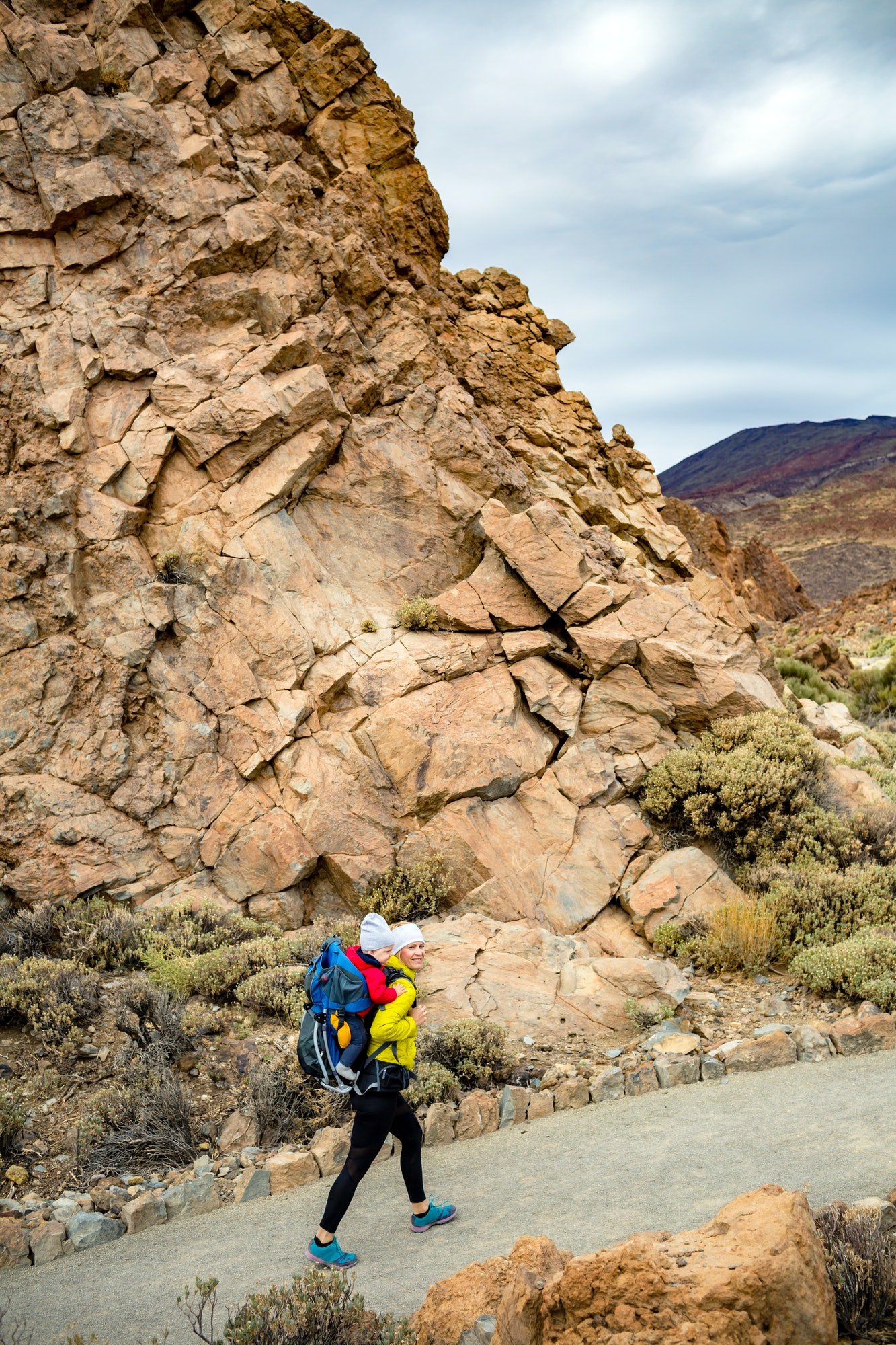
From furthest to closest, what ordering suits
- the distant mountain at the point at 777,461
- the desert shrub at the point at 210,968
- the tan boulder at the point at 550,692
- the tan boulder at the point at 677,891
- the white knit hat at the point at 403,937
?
1. the distant mountain at the point at 777,461
2. the tan boulder at the point at 550,692
3. the tan boulder at the point at 677,891
4. the desert shrub at the point at 210,968
5. the white knit hat at the point at 403,937

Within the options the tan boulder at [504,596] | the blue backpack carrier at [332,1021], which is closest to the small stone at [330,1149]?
the blue backpack carrier at [332,1021]

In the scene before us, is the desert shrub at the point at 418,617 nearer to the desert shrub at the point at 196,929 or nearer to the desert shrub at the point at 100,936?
the desert shrub at the point at 196,929

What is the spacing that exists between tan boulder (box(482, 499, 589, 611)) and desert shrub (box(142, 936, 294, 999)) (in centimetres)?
611

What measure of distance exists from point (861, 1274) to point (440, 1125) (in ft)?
9.98

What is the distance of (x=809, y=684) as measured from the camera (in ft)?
65.6

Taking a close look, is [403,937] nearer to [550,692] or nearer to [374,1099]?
[374,1099]

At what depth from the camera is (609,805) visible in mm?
10055

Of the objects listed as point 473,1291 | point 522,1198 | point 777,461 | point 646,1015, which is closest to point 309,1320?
point 473,1291

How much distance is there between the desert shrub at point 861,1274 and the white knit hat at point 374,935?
2357mm

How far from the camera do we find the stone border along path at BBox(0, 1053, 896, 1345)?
13.7 ft

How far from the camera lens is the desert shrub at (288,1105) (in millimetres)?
5633

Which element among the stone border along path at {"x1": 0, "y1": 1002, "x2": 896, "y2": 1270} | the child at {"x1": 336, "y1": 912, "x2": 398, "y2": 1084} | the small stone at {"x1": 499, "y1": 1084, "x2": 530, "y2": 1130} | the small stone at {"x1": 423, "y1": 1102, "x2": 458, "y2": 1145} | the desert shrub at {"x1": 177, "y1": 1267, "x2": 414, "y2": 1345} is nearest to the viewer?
the desert shrub at {"x1": 177, "y1": 1267, "x2": 414, "y2": 1345}

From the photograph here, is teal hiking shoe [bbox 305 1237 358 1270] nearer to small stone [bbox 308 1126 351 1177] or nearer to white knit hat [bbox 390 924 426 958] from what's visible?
small stone [bbox 308 1126 351 1177]

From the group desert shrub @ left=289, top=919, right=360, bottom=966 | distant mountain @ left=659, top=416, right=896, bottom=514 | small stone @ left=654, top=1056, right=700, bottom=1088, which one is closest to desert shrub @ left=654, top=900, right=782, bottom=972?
small stone @ left=654, top=1056, right=700, bottom=1088
